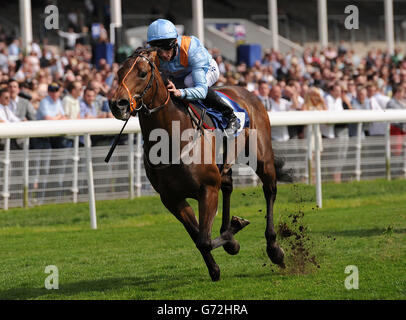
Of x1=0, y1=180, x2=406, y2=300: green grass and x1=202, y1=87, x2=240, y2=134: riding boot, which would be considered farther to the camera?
x1=202, y1=87, x2=240, y2=134: riding boot

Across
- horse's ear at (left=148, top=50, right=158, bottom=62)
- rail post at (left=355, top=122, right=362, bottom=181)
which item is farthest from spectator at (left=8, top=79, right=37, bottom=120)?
horse's ear at (left=148, top=50, right=158, bottom=62)

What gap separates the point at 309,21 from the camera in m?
34.2

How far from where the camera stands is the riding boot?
6004 mm

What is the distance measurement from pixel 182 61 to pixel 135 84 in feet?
2.27

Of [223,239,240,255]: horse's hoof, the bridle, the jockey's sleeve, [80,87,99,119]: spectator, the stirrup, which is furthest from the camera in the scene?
[80,87,99,119]: spectator

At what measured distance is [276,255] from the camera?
239 inches

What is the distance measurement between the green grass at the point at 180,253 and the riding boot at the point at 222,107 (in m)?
0.95

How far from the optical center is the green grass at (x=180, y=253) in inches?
215

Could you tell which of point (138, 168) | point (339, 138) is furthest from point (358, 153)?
point (138, 168)

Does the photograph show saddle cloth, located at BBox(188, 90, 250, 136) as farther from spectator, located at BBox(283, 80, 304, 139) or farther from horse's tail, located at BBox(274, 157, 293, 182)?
spectator, located at BBox(283, 80, 304, 139)

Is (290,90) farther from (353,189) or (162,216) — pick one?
(162,216)

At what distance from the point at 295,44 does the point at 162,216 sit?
2078 centimetres

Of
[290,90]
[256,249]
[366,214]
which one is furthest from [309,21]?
[256,249]

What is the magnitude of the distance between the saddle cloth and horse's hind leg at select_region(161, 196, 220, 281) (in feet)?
1.88
